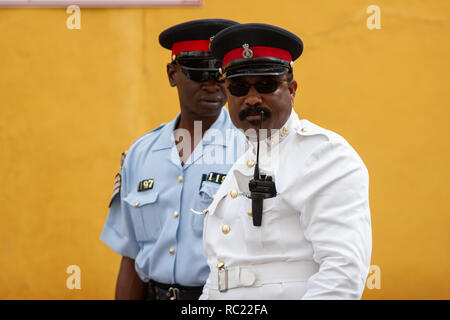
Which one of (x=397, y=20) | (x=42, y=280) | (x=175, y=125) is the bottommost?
Result: (x=42, y=280)

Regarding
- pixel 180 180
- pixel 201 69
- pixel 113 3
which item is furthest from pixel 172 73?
pixel 113 3

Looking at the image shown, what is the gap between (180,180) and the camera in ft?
8.07

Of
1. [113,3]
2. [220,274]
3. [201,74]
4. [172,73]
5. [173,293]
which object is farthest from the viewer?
[113,3]

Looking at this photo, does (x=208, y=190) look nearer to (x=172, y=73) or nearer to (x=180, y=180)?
(x=180, y=180)

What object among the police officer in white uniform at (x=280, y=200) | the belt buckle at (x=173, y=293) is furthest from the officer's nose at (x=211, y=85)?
the belt buckle at (x=173, y=293)

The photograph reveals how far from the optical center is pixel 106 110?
4023 mm

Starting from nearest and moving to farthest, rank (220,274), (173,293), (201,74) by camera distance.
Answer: (220,274)
(173,293)
(201,74)

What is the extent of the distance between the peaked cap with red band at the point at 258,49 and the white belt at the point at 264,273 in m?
0.60

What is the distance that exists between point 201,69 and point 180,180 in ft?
1.54

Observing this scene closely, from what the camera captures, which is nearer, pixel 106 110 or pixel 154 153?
pixel 154 153

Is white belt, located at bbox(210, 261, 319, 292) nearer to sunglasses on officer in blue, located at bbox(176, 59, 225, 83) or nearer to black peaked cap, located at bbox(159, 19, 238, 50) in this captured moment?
sunglasses on officer in blue, located at bbox(176, 59, 225, 83)

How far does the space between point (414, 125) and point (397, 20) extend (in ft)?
2.23

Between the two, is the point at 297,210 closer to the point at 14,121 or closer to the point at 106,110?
the point at 106,110

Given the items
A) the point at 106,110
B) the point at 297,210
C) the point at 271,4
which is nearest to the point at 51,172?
the point at 106,110
